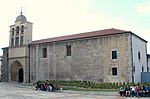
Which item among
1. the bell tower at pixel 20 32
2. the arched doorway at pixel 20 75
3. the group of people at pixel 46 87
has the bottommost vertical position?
the group of people at pixel 46 87

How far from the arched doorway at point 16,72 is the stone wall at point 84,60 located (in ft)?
A: 11.7

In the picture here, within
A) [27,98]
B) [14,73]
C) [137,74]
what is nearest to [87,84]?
[137,74]

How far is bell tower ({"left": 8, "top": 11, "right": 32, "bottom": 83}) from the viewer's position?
114ft

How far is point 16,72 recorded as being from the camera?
36.8 meters

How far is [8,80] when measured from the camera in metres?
37.7

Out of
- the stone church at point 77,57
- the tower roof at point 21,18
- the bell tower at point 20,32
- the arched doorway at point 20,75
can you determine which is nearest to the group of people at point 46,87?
the stone church at point 77,57

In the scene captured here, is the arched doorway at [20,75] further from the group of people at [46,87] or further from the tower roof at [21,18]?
the group of people at [46,87]

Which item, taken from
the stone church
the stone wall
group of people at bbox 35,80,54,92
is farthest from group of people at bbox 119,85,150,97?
group of people at bbox 35,80,54,92

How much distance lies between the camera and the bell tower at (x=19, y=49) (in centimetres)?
3476

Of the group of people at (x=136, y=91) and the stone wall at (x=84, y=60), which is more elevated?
the stone wall at (x=84, y=60)

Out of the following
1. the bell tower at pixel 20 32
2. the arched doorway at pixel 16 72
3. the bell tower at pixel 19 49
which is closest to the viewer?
the bell tower at pixel 19 49

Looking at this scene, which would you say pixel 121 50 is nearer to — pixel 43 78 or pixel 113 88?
pixel 113 88

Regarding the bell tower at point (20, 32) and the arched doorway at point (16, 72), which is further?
the arched doorway at point (16, 72)


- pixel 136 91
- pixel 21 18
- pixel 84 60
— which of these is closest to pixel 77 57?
pixel 84 60
